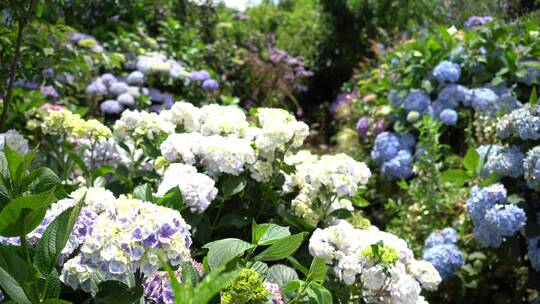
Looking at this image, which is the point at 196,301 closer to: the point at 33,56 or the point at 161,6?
the point at 33,56

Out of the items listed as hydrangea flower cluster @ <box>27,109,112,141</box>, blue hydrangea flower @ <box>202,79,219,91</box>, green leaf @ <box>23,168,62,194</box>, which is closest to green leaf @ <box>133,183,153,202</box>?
green leaf @ <box>23,168,62,194</box>

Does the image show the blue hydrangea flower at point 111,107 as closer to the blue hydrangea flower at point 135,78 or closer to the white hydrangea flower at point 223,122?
the blue hydrangea flower at point 135,78

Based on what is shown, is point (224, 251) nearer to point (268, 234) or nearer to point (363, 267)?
point (268, 234)

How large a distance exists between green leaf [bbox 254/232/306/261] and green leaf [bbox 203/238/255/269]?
1.8 inches

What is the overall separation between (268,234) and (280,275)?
0.70 ft

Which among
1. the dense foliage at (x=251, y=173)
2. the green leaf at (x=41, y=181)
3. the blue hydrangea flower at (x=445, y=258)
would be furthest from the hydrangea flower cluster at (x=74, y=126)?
the blue hydrangea flower at (x=445, y=258)

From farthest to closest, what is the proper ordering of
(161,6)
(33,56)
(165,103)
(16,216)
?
(161,6), (165,103), (33,56), (16,216)

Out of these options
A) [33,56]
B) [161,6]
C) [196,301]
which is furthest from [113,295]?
[161,6]

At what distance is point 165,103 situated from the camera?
4512 millimetres

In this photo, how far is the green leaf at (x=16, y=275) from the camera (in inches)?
37.1

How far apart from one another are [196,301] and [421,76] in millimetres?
3467

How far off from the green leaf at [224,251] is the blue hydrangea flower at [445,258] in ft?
4.90

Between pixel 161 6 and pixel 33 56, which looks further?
pixel 161 6

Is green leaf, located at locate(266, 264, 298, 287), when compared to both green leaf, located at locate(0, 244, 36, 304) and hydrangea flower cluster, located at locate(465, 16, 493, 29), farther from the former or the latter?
hydrangea flower cluster, located at locate(465, 16, 493, 29)
